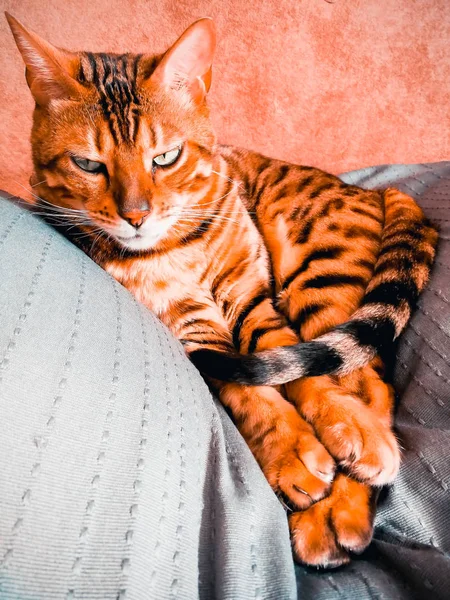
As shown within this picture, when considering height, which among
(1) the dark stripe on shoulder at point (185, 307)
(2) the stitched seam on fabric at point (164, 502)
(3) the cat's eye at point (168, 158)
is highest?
(3) the cat's eye at point (168, 158)

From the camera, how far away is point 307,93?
1.31 meters

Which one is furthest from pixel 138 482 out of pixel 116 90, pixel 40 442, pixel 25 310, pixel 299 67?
pixel 299 67

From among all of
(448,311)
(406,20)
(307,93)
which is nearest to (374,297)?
(448,311)

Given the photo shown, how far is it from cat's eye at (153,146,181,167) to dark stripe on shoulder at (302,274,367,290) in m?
0.41

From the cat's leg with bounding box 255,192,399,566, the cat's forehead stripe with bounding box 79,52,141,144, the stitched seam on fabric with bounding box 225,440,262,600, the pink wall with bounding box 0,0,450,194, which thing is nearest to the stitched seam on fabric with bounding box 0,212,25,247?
the cat's forehead stripe with bounding box 79,52,141,144

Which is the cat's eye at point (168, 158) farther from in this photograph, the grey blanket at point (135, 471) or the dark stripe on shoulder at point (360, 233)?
the dark stripe on shoulder at point (360, 233)

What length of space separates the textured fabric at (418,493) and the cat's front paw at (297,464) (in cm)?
10

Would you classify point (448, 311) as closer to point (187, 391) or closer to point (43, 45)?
point (187, 391)

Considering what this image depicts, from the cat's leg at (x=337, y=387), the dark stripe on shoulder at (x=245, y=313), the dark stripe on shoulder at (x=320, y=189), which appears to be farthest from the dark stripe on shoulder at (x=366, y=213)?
the dark stripe on shoulder at (x=245, y=313)

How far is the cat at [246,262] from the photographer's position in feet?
2.20

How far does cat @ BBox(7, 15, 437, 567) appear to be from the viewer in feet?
2.20

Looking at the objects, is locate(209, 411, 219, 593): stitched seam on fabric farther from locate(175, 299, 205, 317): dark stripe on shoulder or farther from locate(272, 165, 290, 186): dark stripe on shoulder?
locate(272, 165, 290, 186): dark stripe on shoulder

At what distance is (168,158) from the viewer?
2.78 feet

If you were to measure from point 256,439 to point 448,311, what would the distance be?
433mm
